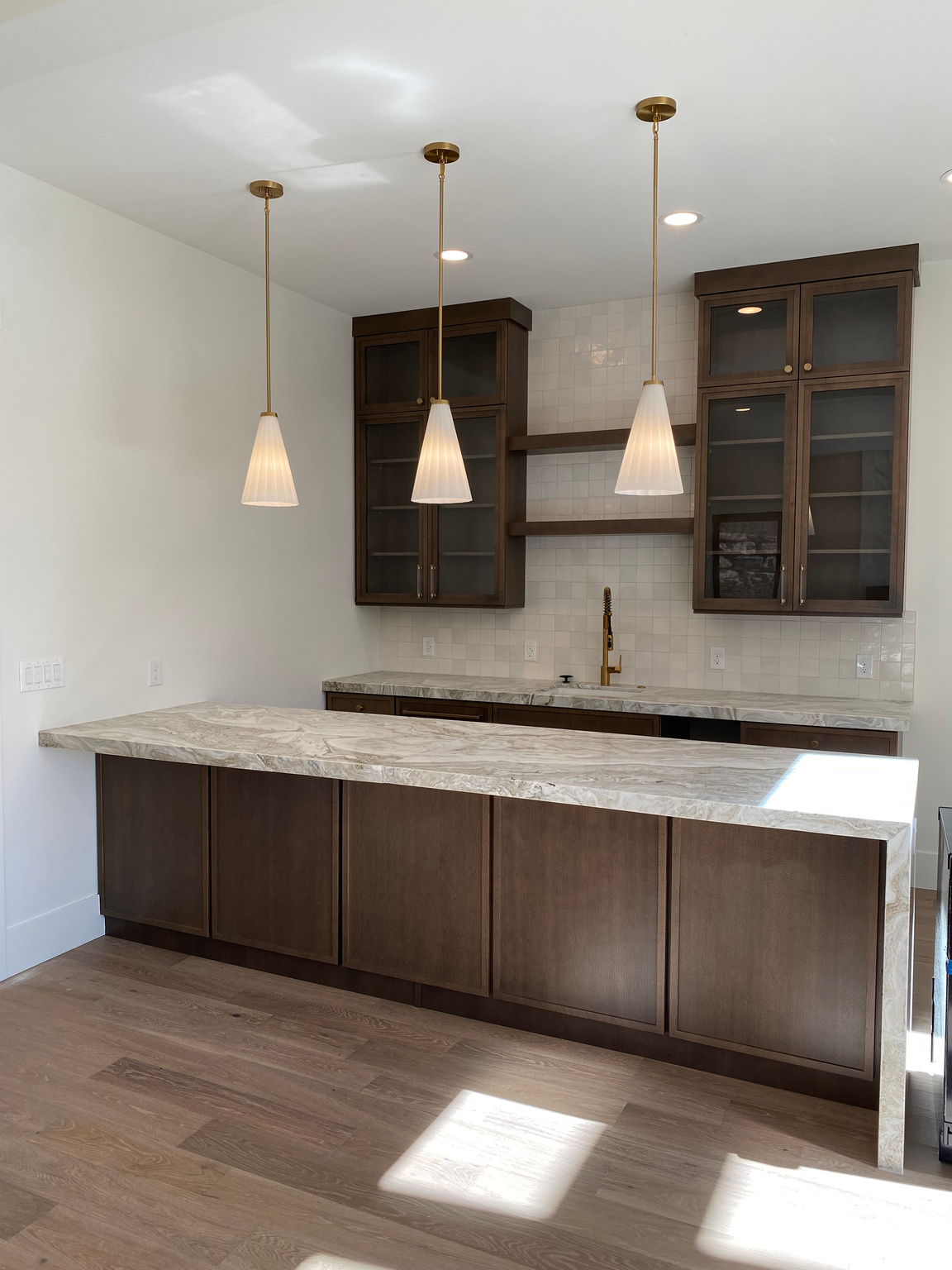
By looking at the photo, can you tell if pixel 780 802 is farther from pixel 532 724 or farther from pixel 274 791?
pixel 532 724

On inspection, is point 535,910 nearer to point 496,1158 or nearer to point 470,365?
point 496,1158

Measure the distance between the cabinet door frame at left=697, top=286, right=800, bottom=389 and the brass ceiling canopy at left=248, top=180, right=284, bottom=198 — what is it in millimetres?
1909

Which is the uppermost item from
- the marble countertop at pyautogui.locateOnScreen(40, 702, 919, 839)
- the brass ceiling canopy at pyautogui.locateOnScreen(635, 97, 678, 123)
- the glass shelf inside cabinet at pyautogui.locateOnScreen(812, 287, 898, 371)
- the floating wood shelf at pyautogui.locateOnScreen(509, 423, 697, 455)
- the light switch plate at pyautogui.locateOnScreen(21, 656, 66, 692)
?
the brass ceiling canopy at pyautogui.locateOnScreen(635, 97, 678, 123)

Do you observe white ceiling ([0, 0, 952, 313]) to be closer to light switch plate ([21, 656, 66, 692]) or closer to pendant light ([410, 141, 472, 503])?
pendant light ([410, 141, 472, 503])

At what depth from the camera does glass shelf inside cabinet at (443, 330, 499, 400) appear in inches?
182

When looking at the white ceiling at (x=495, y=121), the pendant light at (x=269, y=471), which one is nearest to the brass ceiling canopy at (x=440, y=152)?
the white ceiling at (x=495, y=121)

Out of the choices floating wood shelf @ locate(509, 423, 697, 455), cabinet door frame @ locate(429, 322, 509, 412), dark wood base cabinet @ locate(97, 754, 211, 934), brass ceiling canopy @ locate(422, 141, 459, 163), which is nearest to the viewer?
brass ceiling canopy @ locate(422, 141, 459, 163)

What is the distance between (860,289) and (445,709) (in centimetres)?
259

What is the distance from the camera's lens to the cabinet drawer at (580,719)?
4055 mm

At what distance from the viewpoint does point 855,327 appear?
153 inches

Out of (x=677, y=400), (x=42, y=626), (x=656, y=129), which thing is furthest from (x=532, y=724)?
(x=656, y=129)

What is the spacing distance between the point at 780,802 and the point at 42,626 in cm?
251

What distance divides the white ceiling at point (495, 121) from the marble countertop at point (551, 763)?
73.8 inches

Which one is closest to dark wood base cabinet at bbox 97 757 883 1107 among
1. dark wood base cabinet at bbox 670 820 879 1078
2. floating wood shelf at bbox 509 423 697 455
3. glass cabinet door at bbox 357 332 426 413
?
dark wood base cabinet at bbox 670 820 879 1078
